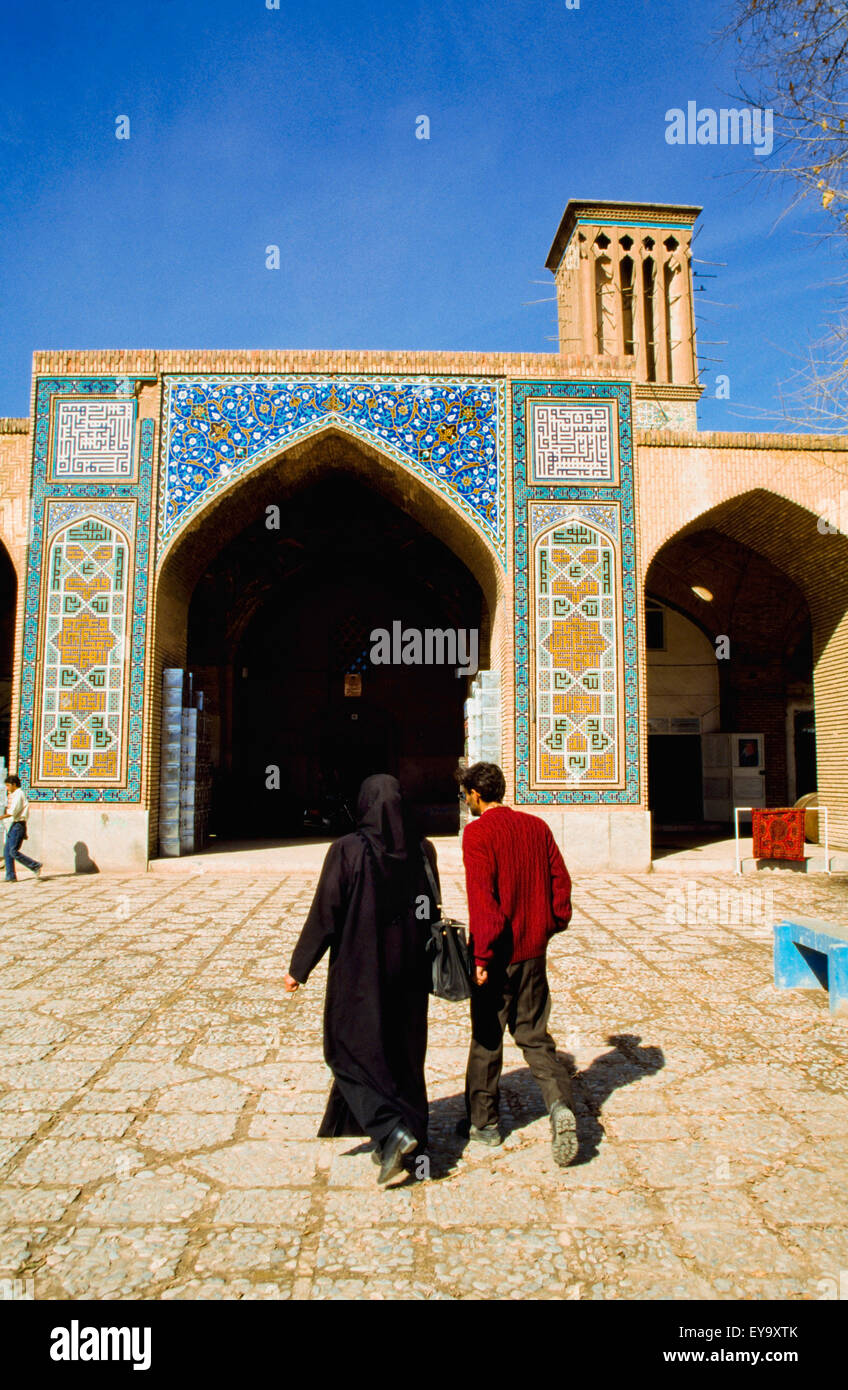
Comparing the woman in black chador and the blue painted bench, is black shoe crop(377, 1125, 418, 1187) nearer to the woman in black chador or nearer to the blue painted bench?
the woman in black chador

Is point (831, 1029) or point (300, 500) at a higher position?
point (300, 500)

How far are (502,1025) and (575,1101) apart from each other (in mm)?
576

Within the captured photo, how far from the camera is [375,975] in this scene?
2385 mm

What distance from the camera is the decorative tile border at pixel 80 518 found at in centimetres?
827

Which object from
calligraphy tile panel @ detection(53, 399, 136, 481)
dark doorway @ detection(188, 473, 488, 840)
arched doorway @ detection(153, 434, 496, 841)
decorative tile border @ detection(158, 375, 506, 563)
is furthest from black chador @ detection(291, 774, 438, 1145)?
dark doorway @ detection(188, 473, 488, 840)

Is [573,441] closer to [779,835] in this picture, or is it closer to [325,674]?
[779,835]

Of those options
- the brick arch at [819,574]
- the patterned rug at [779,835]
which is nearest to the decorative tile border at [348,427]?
the brick arch at [819,574]

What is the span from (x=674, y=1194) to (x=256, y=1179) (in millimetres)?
1060

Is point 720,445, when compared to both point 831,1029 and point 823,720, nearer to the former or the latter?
point 823,720

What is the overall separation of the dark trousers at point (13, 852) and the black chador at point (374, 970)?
5991 mm

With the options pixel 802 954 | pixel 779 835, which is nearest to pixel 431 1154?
pixel 802 954

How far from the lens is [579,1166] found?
8.01 ft

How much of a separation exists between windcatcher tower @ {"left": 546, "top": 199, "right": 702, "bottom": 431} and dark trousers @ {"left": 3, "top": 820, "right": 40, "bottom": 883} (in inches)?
563
